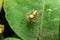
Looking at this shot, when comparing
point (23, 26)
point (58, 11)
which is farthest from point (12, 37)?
point (58, 11)

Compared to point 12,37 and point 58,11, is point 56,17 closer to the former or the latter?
point 58,11

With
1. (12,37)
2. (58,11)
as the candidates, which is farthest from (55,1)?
(12,37)

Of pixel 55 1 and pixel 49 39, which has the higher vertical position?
A: pixel 55 1

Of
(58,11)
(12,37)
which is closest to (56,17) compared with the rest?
(58,11)

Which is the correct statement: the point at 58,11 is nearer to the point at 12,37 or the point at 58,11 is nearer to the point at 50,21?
the point at 50,21
